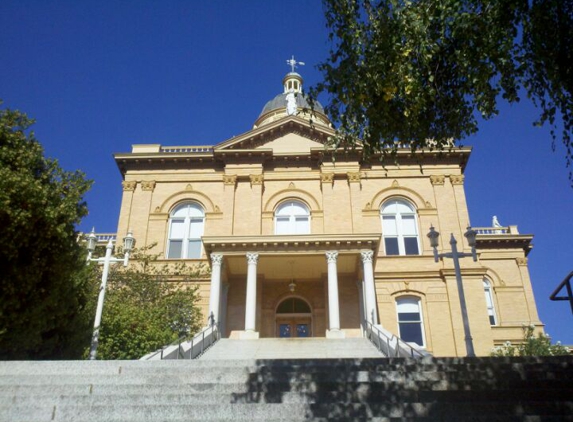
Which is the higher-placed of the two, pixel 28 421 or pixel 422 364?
pixel 422 364

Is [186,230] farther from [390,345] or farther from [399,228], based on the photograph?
[390,345]

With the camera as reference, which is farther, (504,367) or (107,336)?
(107,336)

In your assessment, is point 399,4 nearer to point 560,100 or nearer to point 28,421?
point 560,100

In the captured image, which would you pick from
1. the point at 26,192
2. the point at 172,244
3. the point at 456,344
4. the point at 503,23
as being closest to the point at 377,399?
the point at 503,23

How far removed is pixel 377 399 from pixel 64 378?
481cm

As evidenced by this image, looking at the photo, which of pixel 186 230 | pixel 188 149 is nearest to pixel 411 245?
pixel 186 230

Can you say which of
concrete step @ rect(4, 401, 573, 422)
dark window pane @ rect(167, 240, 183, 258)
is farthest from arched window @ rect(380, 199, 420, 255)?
concrete step @ rect(4, 401, 573, 422)

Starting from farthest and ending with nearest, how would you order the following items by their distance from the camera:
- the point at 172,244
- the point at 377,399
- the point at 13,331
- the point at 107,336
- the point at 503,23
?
the point at 172,244, the point at 107,336, the point at 13,331, the point at 503,23, the point at 377,399

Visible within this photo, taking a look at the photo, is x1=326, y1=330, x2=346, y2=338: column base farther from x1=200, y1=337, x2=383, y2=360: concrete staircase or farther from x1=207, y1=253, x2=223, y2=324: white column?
x1=207, y1=253, x2=223, y2=324: white column

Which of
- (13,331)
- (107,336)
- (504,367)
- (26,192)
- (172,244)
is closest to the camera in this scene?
(504,367)

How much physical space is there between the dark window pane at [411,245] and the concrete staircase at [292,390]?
17922 millimetres

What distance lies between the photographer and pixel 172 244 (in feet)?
89.9

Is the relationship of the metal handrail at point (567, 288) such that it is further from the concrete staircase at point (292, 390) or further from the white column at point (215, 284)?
the white column at point (215, 284)

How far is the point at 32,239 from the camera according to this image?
467 inches
